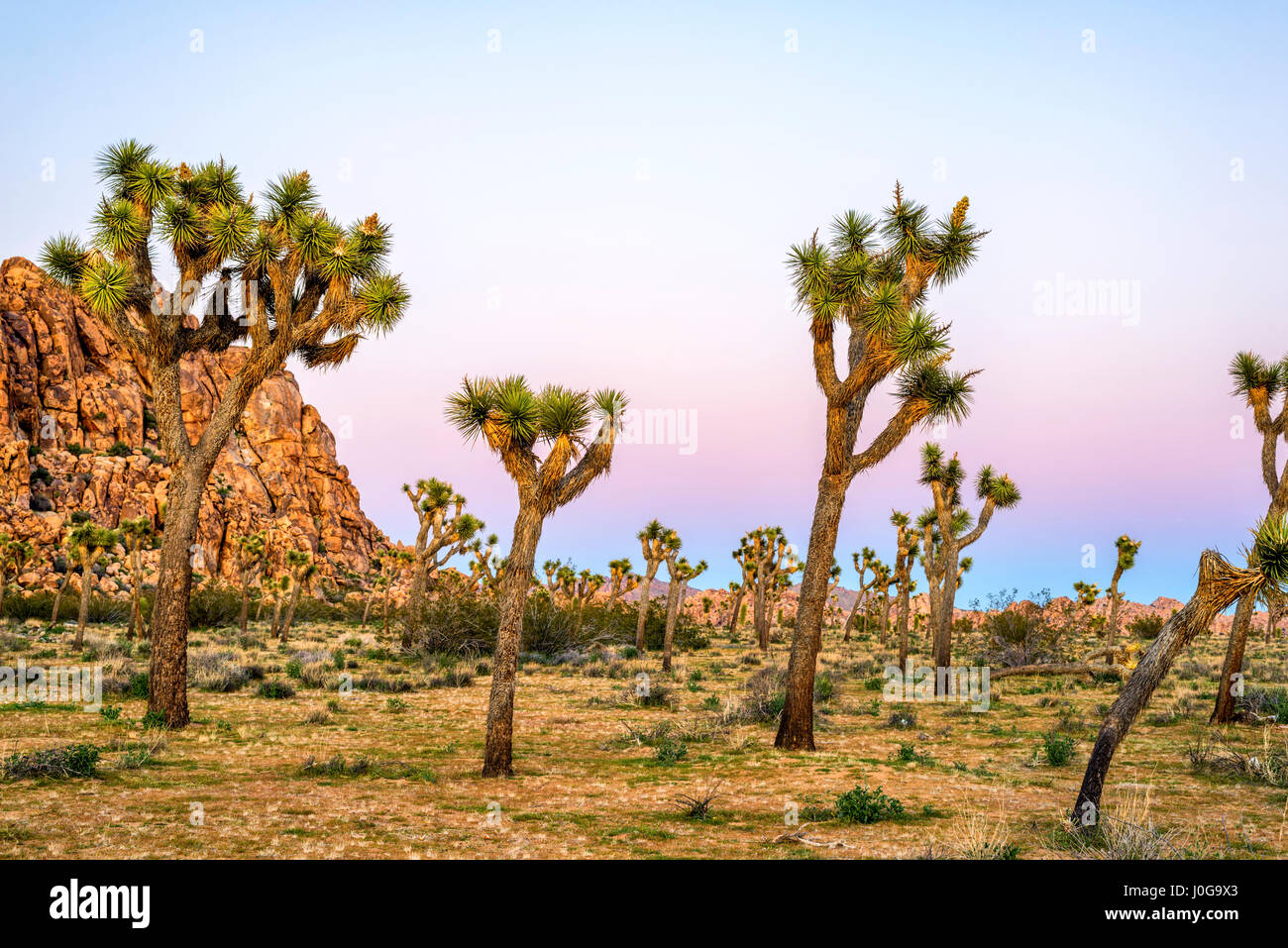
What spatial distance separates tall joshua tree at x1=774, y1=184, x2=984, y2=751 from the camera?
14.3 metres

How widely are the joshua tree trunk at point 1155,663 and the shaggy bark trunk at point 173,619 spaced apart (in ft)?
45.1

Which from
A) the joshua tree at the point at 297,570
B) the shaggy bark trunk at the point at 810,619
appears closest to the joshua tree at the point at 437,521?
the joshua tree at the point at 297,570

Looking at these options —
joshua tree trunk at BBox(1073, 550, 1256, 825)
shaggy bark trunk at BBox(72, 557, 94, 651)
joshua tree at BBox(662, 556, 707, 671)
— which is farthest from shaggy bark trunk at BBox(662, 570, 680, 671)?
joshua tree trunk at BBox(1073, 550, 1256, 825)

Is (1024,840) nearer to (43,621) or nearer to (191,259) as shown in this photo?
(191,259)

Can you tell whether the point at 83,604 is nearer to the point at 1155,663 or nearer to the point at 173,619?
the point at 173,619

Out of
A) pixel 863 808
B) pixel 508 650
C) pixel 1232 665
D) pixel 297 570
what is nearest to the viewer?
pixel 863 808

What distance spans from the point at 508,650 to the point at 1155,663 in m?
7.96

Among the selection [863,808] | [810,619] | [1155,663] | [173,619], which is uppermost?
[1155,663]

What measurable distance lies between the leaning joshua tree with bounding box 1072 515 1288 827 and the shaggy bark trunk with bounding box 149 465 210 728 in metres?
13.8

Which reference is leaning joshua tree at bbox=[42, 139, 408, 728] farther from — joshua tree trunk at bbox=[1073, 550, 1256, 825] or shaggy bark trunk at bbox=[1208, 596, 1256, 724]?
shaggy bark trunk at bbox=[1208, 596, 1256, 724]

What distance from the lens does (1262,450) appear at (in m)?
17.0

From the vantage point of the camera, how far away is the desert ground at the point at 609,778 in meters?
8.31

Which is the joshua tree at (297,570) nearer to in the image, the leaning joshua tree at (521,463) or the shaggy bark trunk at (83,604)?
the shaggy bark trunk at (83,604)

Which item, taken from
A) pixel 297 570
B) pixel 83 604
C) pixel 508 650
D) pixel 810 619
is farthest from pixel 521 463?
pixel 297 570
